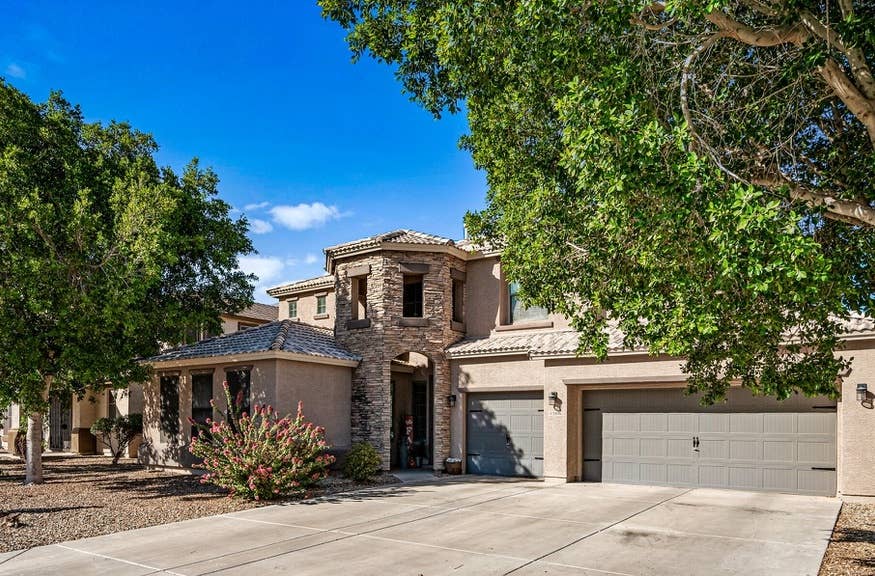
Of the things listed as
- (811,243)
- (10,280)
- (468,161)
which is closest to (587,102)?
(811,243)

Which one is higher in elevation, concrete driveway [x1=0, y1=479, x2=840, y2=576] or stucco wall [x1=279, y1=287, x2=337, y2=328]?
stucco wall [x1=279, y1=287, x2=337, y2=328]

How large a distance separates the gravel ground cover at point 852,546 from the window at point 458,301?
11212 millimetres

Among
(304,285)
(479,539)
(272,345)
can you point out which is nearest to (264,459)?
(272,345)

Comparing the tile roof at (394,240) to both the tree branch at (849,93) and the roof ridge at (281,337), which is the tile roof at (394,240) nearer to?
the roof ridge at (281,337)

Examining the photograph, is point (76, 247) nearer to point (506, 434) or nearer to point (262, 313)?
point (506, 434)

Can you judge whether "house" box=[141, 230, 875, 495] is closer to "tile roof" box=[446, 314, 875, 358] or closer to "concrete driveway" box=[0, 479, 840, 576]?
"tile roof" box=[446, 314, 875, 358]

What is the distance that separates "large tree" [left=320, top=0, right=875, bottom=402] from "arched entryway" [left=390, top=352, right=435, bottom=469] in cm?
1155

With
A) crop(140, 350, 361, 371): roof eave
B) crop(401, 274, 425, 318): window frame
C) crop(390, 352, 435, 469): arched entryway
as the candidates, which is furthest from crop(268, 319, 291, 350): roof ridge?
crop(401, 274, 425, 318): window frame

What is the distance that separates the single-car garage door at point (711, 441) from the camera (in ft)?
47.1

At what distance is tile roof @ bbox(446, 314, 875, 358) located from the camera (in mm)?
16739

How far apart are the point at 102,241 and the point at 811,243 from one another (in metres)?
13.9

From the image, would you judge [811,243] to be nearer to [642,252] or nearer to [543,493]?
[642,252]

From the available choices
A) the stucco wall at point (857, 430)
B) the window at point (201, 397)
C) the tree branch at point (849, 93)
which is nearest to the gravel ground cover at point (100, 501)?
the window at point (201, 397)

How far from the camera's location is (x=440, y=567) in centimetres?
846
